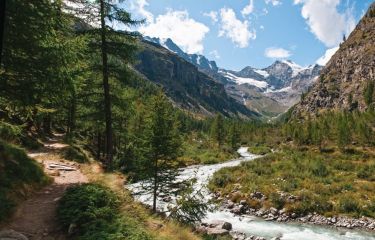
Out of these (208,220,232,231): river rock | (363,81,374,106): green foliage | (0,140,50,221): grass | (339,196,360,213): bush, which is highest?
(363,81,374,106): green foliage

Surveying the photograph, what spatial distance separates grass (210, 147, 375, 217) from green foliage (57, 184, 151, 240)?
31.8 meters

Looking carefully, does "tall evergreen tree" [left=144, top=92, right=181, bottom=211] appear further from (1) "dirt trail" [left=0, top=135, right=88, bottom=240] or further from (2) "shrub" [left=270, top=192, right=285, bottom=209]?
(2) "shrub" [left=270, top=192, right=285, bottom=209]

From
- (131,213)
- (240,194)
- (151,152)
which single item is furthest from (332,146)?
(131,213)

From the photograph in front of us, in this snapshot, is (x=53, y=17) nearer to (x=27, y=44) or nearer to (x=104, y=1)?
(x=27, y=44)

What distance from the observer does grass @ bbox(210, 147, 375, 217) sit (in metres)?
41.4

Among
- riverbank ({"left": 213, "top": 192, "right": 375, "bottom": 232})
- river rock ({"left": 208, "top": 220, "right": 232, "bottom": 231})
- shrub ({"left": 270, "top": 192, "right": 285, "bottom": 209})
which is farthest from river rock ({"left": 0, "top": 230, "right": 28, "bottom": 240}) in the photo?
shrub ({"left": 270, "top": 192, "right": 285, "bottom": 209})

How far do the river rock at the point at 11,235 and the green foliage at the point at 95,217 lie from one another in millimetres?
1457

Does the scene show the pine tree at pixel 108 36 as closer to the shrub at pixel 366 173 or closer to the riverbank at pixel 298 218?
the riverbank at pixel 298 218

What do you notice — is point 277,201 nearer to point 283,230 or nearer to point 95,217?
point 283,230

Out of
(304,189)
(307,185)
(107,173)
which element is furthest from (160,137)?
(307,185)

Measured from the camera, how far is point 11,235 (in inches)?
416

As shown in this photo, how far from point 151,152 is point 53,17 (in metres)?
13.7

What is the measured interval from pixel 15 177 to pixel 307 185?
137 feet

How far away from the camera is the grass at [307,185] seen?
136 feet
